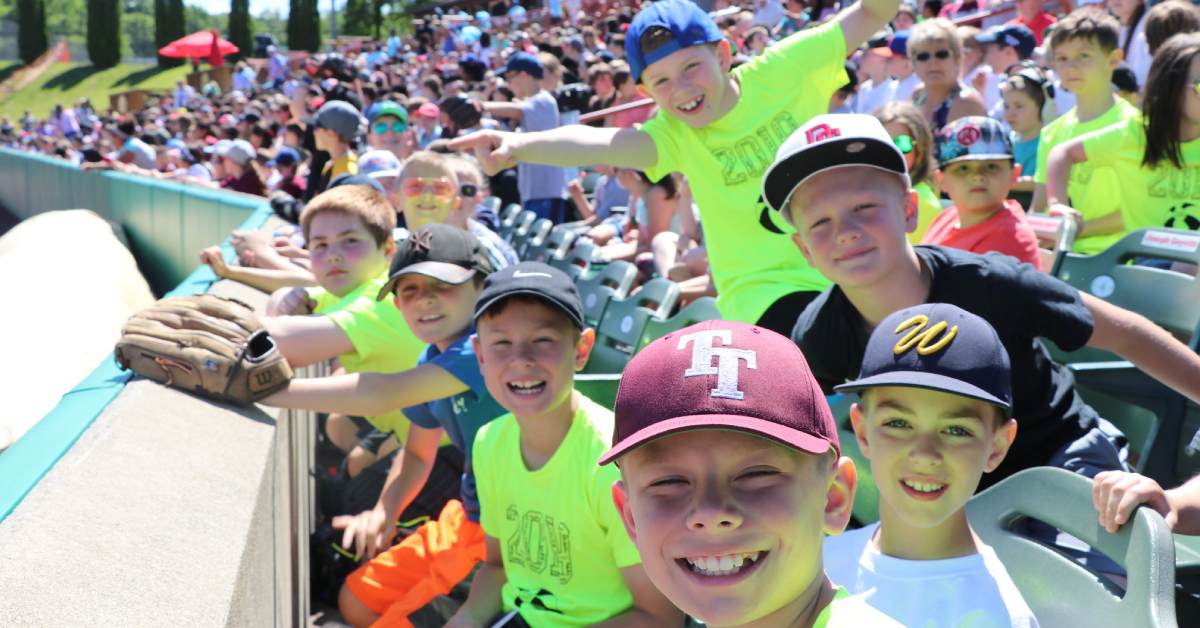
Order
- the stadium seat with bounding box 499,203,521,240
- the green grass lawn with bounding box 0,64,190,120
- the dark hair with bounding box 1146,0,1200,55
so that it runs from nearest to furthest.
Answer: the dark hair with bounding box 1146,0,1200,55 → the stadium seat with bounding box 499,203,521,240 → the green grass lawn with bounding box 0,64,190,120

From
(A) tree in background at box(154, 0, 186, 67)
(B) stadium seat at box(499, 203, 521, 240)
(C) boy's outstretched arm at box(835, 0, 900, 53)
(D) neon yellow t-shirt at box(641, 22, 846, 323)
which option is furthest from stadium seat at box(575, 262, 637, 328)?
(A) tree in background at box(154, 0, 186, 67)

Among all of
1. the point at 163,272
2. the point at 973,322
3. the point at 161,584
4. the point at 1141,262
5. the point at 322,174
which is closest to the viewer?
the point at 161,584

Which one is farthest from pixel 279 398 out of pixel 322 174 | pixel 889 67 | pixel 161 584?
pixel 889 67

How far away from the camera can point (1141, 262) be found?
4.60 meters

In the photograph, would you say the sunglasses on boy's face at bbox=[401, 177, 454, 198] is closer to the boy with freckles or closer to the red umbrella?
the boy with freckles

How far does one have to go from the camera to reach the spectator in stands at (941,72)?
632 cm

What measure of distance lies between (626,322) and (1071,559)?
2.84 meters

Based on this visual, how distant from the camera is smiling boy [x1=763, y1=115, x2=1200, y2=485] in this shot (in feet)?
8.61

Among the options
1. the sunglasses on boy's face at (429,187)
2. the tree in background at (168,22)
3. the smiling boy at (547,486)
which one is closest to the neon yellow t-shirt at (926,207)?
the sunglasses on boy's face at (429,187)

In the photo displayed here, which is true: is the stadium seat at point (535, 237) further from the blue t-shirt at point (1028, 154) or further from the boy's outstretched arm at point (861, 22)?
the boy's outstretched arm at point (861, 22)

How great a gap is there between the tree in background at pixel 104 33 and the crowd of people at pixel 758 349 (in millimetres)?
Result: 65284

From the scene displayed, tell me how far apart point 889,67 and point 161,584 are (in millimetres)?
7694

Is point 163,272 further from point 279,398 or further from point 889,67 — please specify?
point 279,398

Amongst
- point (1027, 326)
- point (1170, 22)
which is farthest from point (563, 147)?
point (1170, 22)
